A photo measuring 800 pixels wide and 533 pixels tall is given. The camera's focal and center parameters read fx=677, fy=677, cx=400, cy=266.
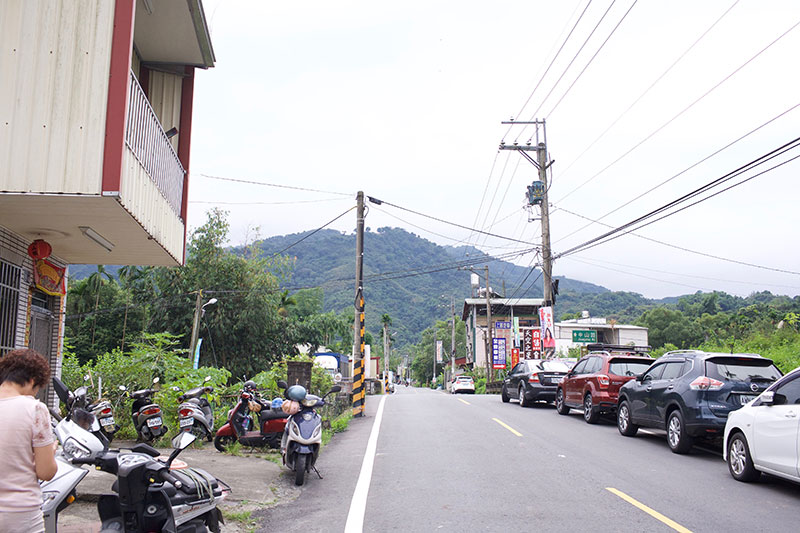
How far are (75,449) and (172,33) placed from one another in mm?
8079

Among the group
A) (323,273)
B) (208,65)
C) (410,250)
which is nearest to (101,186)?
(208,65)

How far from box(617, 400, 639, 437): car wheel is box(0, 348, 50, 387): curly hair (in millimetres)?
12179

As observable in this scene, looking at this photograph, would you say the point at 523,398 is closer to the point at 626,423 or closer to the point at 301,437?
the point at 626,423

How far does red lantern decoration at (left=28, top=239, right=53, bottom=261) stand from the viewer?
10148mm

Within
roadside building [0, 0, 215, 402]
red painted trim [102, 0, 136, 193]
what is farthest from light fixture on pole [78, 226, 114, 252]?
red painted trim [102, 0, 136, 193]

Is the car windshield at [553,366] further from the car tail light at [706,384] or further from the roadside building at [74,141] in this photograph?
the roadside building at [74,141]

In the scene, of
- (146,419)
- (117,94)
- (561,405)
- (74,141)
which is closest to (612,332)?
(561,405)

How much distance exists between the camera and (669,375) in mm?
12758

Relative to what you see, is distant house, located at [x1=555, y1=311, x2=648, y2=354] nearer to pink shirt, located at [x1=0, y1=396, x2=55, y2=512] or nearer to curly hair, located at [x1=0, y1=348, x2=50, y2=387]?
curly hair, located at [x1=0, y1=348, x2=50, y2=387]

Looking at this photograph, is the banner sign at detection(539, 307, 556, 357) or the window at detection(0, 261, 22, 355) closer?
the window at detection(0, 261, 22, 355)

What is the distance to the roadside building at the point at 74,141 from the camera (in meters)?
7.52

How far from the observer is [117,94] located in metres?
7.71

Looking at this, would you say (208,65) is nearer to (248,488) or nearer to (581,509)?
(248,488)

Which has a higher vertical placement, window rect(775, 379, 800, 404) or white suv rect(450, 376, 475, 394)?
window rect(775, 379, 800, 404)
